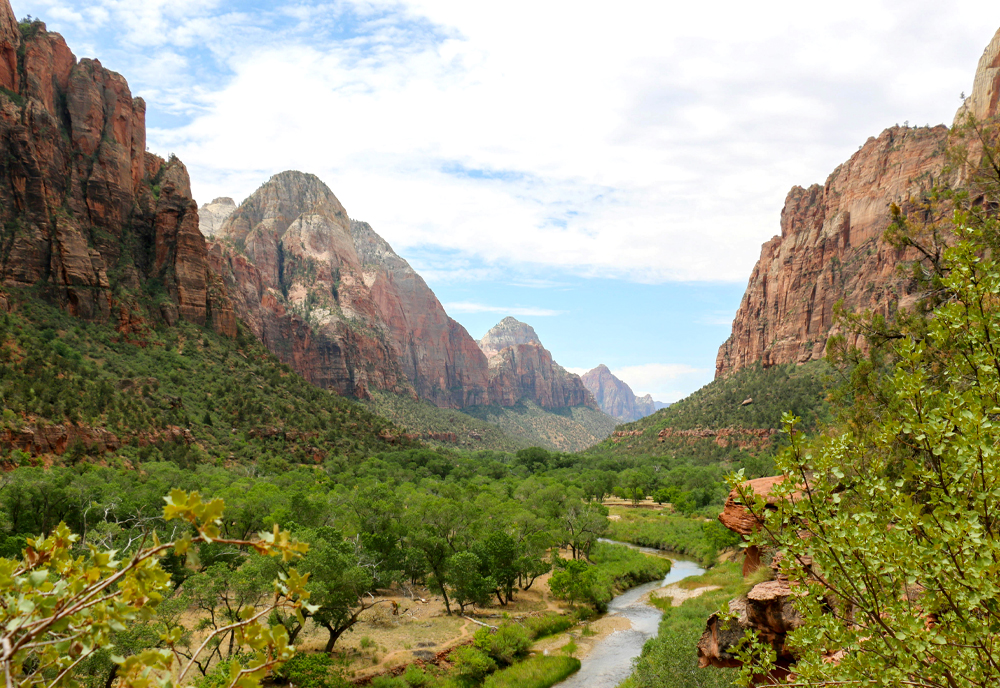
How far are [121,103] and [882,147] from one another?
13108 cm

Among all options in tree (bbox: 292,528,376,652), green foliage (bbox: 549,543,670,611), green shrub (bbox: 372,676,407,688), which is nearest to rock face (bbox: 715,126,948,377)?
green foliage (bbox: 549,543,670,611)

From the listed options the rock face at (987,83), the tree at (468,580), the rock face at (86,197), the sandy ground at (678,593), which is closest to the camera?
the tree at (468,580)

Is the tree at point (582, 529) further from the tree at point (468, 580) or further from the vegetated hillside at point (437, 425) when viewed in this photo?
the vegetated hillside at point (437, 425)

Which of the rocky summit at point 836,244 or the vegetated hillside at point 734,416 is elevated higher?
the rocky summit at point 836,244

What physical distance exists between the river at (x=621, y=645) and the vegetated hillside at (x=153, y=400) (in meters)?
37.2

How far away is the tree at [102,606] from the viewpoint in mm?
2854

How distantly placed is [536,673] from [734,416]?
3103 inches

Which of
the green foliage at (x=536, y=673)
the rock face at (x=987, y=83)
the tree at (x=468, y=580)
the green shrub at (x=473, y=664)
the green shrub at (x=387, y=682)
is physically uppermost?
the rock face at (x=987, y=83)

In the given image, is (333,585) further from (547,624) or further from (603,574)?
(603,574)

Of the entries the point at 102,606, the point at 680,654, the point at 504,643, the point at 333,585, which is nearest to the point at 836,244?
the point at 504,643

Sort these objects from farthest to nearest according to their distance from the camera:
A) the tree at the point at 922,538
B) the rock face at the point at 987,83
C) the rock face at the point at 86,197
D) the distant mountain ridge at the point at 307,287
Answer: the distant mountain ridge at the point at 307,287, the rock face at the point at 987,83, the rock face at the point at 86,197, the tree at the point at 922,538

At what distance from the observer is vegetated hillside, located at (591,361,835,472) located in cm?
7994

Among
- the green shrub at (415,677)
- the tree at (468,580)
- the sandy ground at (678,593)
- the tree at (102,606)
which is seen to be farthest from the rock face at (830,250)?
the tree at (102,606)

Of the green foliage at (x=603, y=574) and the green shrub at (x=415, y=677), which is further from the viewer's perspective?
the green foliage at (x=603, y=574)
